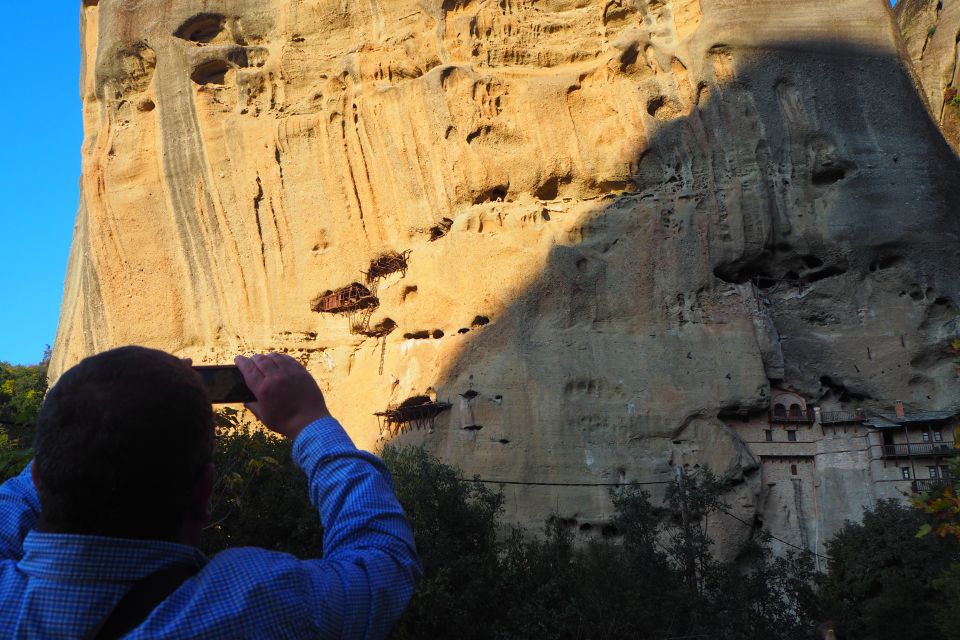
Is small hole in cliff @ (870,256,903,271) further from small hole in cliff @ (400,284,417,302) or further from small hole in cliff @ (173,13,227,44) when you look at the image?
small hole in cliff @ (173,13,227,44)

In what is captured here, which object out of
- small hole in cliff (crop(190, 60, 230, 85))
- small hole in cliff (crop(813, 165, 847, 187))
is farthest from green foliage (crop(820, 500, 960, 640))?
small hole in cliff (crop(190, 60, 230, 85))

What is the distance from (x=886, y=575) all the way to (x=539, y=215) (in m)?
10.7

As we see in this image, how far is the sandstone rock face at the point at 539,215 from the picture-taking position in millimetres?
21234

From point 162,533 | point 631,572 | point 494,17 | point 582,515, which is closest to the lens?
point 162,533

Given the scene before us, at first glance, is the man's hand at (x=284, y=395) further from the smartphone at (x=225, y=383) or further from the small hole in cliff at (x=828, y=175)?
the small hole in cliff at (x=828, y=175)

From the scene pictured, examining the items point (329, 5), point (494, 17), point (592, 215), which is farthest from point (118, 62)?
point (592, 215)

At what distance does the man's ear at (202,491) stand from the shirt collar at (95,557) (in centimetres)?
9

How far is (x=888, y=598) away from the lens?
17094mm

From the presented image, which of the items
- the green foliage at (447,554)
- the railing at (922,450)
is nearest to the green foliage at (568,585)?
the green foliage at (447,554)

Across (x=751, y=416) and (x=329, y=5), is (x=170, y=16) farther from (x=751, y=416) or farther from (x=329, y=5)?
(x=751, y=416)

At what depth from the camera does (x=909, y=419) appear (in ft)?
69.1

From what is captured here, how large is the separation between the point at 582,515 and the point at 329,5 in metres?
14.8

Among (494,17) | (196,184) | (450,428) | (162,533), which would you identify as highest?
(494,17)

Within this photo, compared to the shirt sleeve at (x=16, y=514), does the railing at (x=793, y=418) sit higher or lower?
higher
